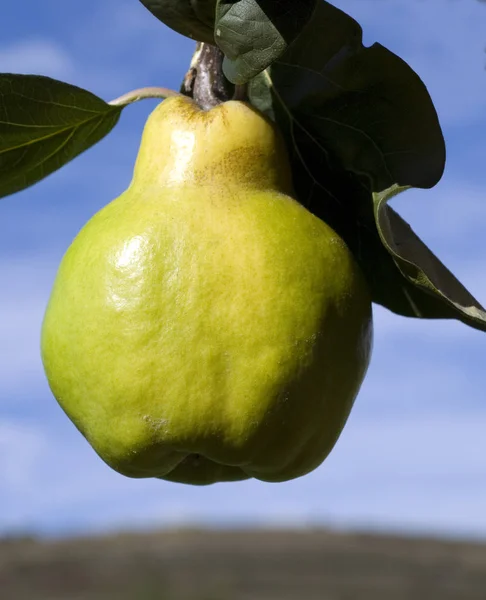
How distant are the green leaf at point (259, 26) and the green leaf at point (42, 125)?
0.35 meters

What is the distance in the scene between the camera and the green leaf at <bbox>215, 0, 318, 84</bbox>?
4.09ft

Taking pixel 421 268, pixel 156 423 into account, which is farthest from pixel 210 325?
pixel 421 268

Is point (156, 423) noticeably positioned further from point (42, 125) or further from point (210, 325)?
point (42, 125)

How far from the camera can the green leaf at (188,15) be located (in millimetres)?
1370

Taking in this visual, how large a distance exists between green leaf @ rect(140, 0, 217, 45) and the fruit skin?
13 cm

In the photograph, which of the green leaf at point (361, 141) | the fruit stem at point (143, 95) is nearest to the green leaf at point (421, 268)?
the green leaf at point (361, 141)

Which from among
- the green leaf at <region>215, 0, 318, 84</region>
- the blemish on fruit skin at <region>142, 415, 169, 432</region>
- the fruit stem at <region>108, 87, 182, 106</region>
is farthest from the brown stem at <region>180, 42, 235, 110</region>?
the blemish on fruit skin at <region>142, 415, 169, 432</region>

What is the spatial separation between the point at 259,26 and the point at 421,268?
369 mm

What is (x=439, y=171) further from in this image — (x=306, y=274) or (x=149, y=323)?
(x=149, y=323)

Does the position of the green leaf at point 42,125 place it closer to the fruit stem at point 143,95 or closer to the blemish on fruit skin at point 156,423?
the fruit stem at point 143,95

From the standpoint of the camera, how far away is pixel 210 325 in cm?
128

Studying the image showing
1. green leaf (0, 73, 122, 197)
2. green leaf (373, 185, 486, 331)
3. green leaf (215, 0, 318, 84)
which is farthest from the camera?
green leaf (0, 73, 122, 197)

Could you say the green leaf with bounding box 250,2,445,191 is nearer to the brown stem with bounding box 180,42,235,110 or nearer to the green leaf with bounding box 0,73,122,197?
the brown stem with bounding box 180,42,235,110

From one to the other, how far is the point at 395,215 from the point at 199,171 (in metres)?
0.31
